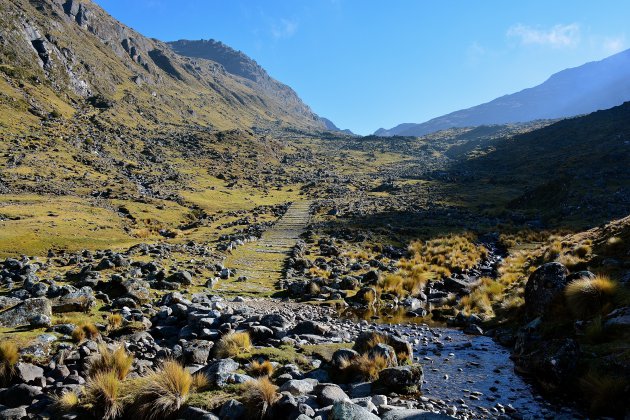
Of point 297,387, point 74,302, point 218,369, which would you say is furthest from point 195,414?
point 74,302

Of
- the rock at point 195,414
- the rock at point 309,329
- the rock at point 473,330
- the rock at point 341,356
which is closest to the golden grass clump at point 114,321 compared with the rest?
the rock at point 309,329

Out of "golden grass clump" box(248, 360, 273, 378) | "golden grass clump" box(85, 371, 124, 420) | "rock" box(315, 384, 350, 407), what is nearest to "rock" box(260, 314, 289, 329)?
"golden grass clump" box(248, 360, 273, 378)

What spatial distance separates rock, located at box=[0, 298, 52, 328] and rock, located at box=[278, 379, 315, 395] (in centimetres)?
1003

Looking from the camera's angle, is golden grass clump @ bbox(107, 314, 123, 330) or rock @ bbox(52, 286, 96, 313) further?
rock @ bbox(52, 286, 96, 313)

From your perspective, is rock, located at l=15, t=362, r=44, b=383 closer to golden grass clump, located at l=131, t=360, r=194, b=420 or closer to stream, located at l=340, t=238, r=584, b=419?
golden grass clump, located at l=131, t=360, r=194, b=420

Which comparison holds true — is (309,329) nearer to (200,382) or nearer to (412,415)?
(200,382)

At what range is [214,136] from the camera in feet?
609

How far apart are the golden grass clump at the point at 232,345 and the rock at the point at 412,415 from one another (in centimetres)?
604

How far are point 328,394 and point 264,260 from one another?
28.1 meters

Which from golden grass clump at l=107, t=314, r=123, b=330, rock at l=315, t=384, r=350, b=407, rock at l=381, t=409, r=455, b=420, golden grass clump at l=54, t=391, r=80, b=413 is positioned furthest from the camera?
golden grass clump at l=107, t=314, r=123, b=330

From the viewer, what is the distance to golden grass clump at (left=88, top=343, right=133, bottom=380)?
36.0ft

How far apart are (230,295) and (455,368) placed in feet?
50.8

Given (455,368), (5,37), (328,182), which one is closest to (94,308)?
(455,368)

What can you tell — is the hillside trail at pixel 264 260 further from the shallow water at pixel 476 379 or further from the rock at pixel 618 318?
the rock at pixel 618 318
